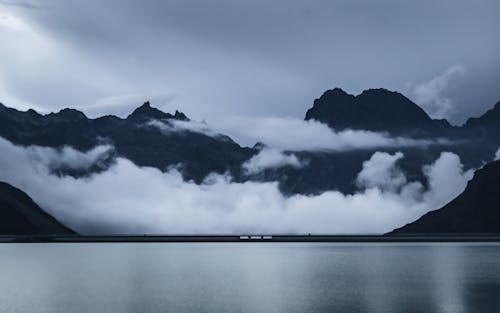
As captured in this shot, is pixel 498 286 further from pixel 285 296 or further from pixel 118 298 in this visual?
pixel 118 298

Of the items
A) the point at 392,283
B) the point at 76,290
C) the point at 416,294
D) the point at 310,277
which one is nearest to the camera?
the point at 416,294

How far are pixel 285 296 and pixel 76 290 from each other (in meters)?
36.8

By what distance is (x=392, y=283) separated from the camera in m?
133

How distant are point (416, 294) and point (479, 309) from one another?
21808 mm

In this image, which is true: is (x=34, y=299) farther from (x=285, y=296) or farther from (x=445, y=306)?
(x=445, y=306)

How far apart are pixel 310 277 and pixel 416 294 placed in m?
48.1

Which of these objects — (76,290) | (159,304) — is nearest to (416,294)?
(159,304)

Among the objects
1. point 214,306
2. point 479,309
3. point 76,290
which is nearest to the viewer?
point 479,309

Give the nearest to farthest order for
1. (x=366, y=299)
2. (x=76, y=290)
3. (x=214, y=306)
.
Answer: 1. (x=214, y=306)
2. (x=366, y=299)
3. (x=76, y=290)

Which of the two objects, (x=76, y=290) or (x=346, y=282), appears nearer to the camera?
(x=76, y=290)

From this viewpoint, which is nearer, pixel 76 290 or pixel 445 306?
pixel 445 306

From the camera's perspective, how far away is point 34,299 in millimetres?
106562

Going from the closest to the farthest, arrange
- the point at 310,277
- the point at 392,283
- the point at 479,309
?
the point at 479,309, the point at 392,283, the point at 310,277

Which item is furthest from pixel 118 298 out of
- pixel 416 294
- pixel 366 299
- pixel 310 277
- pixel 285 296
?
pixel 310 277
